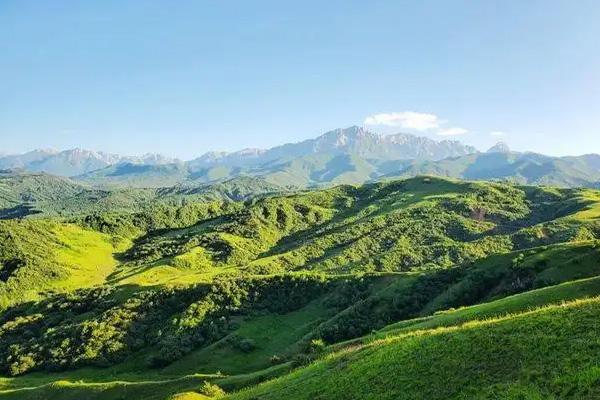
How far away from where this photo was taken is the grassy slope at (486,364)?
86.1 ft

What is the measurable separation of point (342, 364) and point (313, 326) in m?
77.4

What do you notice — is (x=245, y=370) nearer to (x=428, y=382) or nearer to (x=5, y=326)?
(x=428, y=382)

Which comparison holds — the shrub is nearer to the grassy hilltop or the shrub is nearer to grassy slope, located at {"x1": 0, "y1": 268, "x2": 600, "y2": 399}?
the grassy hilltop

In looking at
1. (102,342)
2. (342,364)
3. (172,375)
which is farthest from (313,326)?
(342,364)

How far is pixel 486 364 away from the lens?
30.2 meters

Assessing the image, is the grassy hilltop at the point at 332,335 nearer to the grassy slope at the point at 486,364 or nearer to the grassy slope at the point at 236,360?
the grassy slope at the point at 486,364

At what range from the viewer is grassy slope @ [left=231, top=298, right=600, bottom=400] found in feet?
86.1

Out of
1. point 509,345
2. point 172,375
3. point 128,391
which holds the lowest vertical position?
point 172,375

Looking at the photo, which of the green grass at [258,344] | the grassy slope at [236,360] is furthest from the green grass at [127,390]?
the green grass at [258,344]

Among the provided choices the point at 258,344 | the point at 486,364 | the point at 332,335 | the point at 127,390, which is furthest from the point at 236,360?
the point at 486,364

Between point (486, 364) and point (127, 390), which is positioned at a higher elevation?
point (486, 364)

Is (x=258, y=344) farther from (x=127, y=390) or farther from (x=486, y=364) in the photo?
(x=486, y=364)

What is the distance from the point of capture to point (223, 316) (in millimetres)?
132375

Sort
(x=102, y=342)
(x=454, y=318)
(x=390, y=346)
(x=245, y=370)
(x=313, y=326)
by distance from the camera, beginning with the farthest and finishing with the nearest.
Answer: (x=102, y=342) → (x=313, y=326) → (x=245, y=370) → (x=454, y=318) → (x=390, y=346)
